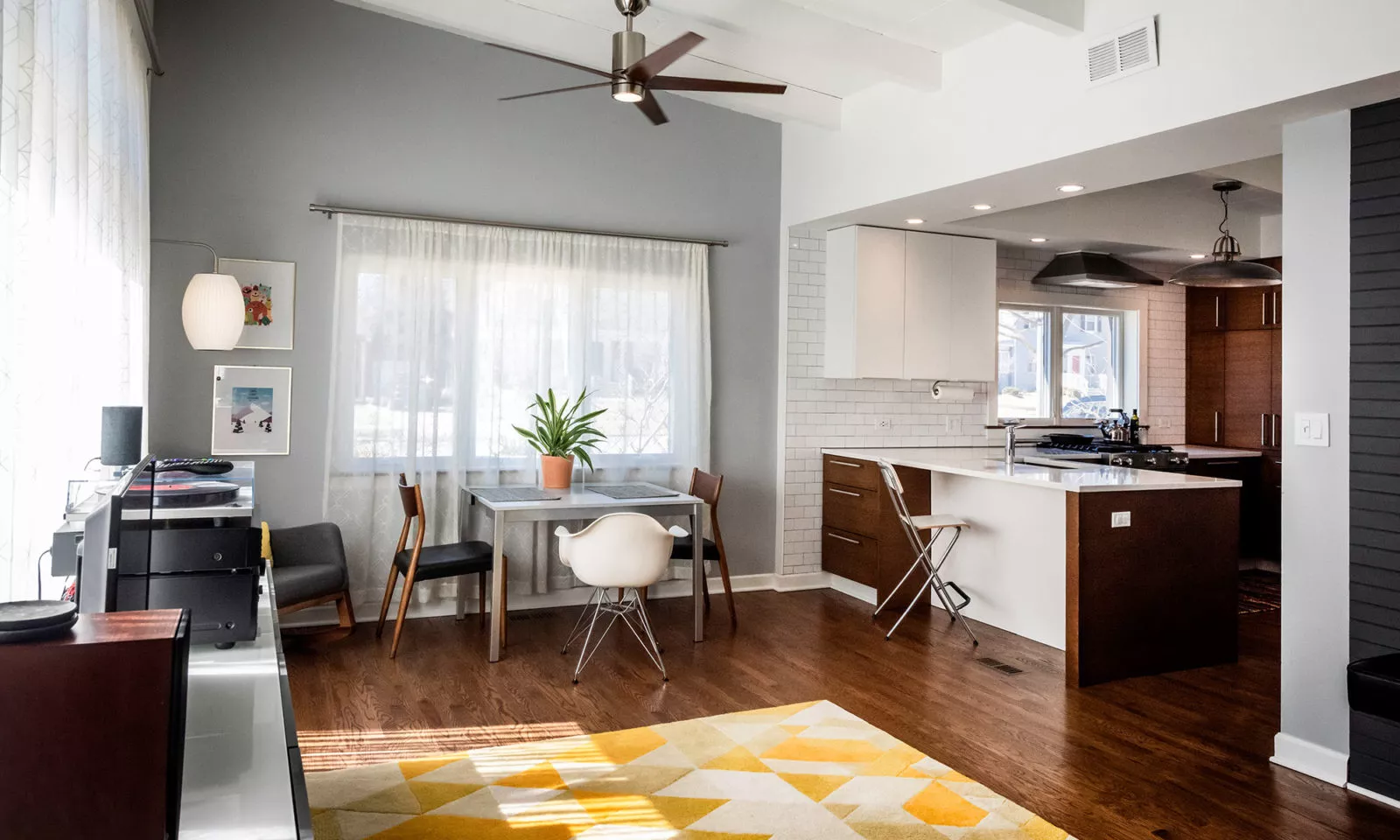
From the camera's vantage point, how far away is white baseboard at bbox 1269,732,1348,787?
3.33 metres

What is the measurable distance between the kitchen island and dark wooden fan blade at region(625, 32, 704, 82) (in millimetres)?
2556

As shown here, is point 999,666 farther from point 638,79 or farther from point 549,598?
point 638,79

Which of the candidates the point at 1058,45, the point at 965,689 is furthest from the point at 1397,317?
the point at 965,689

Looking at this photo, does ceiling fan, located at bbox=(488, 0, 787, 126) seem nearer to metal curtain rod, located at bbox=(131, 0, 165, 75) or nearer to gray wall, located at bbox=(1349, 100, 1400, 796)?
metal curtain rod, located at bbox=(131, 0, 165, 75)

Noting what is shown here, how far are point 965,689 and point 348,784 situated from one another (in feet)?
8.65

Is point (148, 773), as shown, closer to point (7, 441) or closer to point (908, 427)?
point (7, 441)

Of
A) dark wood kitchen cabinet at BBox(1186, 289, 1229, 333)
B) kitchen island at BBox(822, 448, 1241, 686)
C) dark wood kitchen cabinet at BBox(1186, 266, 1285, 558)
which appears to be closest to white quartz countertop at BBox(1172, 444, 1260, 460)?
dark wood kitchen cabinet at BBox(1186, 266, 1285, 558)

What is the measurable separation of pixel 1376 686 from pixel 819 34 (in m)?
3.65

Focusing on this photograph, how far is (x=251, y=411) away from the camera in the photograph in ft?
16.5

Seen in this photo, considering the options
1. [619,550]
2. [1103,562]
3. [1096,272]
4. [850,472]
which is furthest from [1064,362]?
[619,550]

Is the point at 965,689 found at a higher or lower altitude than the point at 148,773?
lower

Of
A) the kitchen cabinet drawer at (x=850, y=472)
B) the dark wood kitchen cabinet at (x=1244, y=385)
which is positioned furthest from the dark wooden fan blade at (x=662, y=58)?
the dark wood kitchen cabinet at (x=1244, y=385)

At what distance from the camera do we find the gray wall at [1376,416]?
125 inches

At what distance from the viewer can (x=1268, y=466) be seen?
716 centimetres
